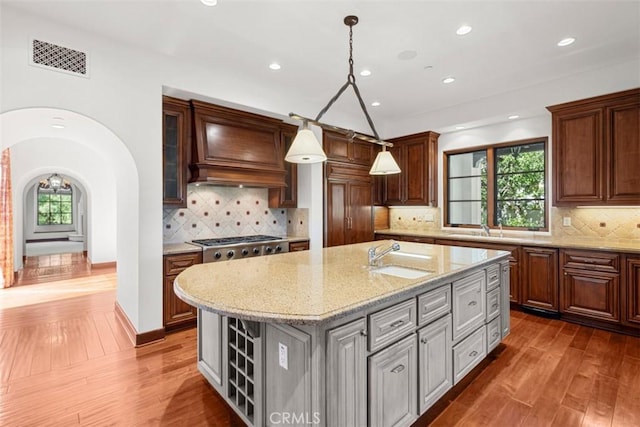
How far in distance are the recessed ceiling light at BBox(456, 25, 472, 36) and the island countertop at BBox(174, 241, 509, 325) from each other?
81.0 inches

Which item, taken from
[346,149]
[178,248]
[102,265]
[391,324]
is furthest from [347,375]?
[102,265]

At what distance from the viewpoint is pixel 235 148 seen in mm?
3990

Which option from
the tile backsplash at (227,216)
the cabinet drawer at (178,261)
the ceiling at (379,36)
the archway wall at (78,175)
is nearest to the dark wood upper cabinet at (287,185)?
the tile backsplash at (227,216)

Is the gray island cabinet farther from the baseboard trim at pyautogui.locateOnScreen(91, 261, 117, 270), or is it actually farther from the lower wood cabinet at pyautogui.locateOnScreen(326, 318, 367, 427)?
the baseboard trim at pyautogui.locateOnScreen(91, 261, 117, 270)

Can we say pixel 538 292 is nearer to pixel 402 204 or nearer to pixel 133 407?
pixel 402 204

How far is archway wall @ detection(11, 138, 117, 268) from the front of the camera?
6.43 meters

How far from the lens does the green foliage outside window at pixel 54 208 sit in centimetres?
1389

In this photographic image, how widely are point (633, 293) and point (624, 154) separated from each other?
153cm

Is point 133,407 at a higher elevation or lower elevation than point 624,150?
lower

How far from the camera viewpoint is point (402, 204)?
18.6 ft

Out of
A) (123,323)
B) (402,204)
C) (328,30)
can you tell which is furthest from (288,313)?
(402,204)

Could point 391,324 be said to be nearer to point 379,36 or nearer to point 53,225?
point 379,36

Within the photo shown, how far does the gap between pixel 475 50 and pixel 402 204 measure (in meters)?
2.94

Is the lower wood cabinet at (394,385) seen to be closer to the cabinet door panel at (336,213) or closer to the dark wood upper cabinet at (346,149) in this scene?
the cabinet door panel at (336,213)
